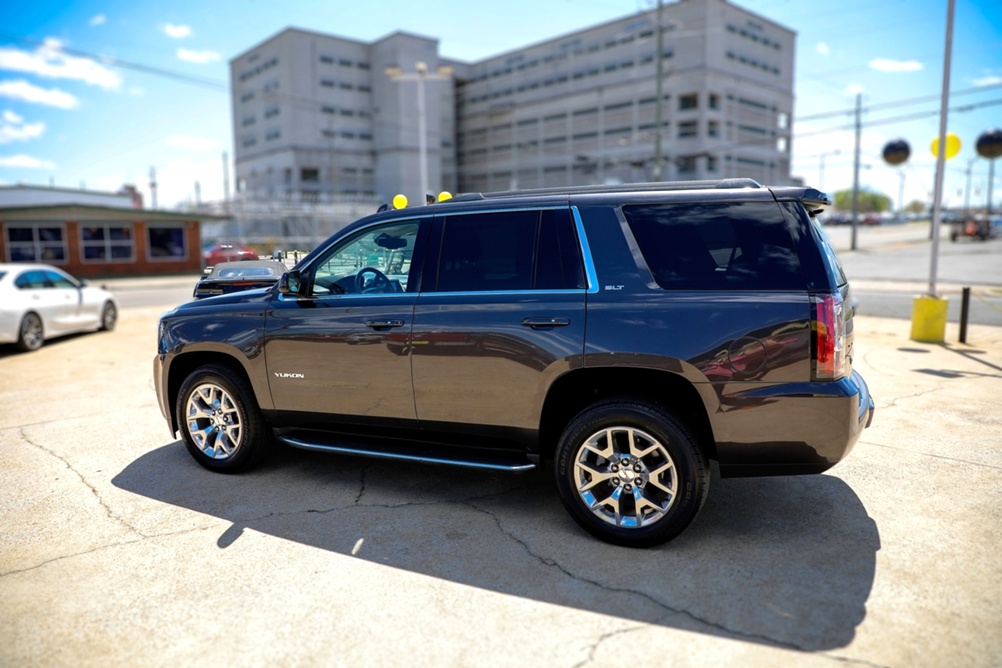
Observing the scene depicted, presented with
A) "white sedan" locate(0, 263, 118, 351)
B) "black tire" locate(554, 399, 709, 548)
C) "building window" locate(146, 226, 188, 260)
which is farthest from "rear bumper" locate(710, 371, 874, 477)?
"building window" locate(146, 226, 188, 260)

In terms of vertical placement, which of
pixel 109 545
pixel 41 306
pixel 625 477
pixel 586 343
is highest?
pixel 586 343

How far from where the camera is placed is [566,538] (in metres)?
4.02

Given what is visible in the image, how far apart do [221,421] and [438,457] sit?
1.93 metres

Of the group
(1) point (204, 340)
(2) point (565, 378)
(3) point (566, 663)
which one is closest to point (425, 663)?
(3) point (566, 663)

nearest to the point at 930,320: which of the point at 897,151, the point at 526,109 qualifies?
the point at 897,151

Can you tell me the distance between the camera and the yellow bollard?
417 inches

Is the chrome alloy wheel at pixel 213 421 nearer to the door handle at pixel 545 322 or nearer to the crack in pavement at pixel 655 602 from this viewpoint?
the crack in pavement at pixel 655 602

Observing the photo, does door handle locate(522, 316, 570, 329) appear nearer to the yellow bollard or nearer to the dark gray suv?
the dark gray suv

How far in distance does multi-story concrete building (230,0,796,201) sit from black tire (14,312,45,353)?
7171 cm

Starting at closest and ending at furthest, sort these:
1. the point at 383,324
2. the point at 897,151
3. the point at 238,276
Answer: the point at 383,324, the point at 238,276, the point at 897,151

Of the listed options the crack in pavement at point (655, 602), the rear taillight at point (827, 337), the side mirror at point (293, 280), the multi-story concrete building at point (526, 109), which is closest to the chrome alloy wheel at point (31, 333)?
the side mirror at point (293, 280)

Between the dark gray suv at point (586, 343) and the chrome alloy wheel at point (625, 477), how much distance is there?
0.04 feet

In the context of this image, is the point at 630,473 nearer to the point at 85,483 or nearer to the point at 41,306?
the point at 85,483

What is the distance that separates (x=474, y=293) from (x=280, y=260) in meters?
3.39
